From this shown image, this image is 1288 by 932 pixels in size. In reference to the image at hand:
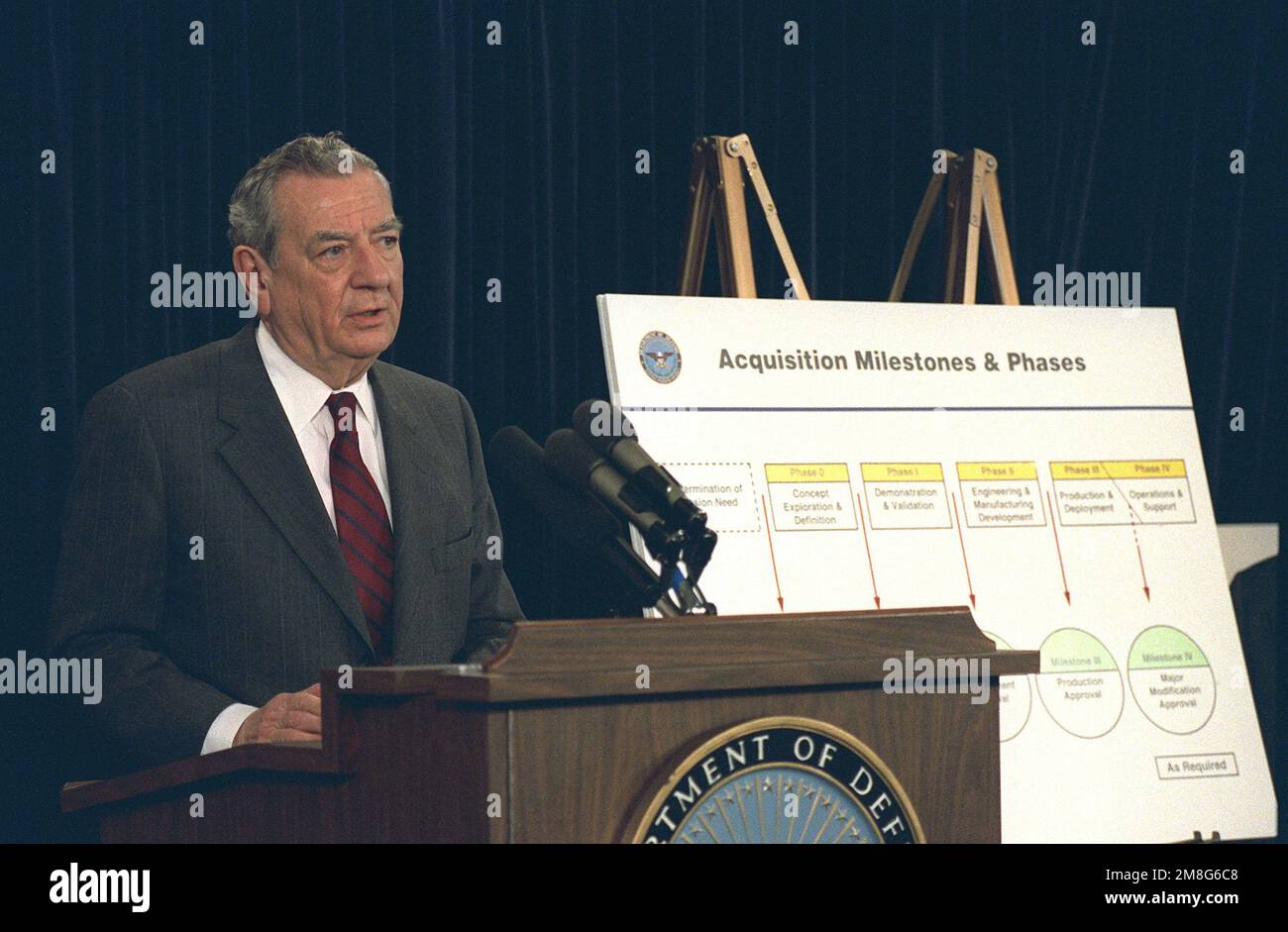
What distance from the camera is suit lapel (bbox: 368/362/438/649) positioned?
2.55 meters

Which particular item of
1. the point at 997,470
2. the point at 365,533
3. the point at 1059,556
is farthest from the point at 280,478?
the point at 1059,556

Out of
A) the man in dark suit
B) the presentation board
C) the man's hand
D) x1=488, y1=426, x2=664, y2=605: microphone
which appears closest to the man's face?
the man in dark suit

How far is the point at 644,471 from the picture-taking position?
1742mm

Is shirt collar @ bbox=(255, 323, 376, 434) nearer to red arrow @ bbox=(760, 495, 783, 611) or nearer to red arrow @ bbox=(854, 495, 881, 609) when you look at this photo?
red arrow @ bbox=(760, 495, 783, 611)

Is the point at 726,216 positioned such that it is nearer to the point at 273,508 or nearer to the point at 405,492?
the point at 405,492

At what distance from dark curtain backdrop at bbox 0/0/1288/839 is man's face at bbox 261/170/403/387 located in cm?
79

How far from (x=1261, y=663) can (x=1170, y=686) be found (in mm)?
1189

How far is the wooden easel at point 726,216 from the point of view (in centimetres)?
349

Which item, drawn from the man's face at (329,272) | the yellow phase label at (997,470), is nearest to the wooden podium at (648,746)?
the man's face at (329,272)

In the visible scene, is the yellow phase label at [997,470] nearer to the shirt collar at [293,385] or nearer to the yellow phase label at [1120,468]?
the yellow phase label at [1120,468]

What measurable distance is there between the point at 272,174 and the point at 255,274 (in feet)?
0.58

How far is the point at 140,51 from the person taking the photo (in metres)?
3.43
